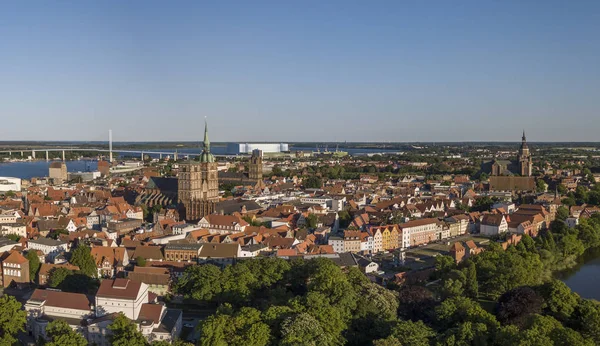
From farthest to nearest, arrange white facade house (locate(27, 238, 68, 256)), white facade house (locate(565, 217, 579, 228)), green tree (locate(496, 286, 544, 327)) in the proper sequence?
white facade house (locate(565, 217, 579, 228)), white facade house (locate(27, 238, 68, 256)), green tree (locate(496, 286, 544, 327))

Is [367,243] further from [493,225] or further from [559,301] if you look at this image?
[559,301]

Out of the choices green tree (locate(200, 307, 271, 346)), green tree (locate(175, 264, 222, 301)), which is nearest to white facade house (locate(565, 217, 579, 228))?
green tree (locate(175, 264, 222, 301))

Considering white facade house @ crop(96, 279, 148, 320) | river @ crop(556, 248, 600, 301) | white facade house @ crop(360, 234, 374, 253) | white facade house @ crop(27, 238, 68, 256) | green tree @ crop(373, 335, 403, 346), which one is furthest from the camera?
white facade house @ crop(360, 234, 374, 253)

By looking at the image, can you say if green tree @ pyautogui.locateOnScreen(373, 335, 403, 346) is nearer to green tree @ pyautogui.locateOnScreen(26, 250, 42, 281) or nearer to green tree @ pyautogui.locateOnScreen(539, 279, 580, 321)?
green tree @ pyautogui.locateOnScreen(539, 279, 580, 321)

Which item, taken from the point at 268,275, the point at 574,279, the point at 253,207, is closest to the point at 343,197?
the point at 253,207

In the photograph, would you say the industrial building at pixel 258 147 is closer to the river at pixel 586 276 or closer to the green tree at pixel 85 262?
the river at pixel 586 276

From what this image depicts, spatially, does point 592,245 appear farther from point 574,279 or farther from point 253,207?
point 253,207

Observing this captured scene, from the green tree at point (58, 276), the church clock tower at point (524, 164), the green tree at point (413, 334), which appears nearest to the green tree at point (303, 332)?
the green tree at point (413, 334)
